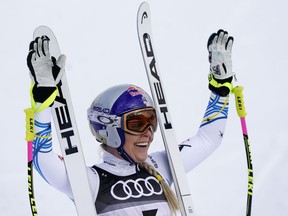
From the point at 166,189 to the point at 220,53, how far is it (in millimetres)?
940

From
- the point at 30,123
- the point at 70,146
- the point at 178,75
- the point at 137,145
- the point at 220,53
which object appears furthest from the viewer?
the point at 178,75

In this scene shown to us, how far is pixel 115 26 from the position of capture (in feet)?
23.3

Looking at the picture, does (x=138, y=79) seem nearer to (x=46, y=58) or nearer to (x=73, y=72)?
(x=73, y=72)

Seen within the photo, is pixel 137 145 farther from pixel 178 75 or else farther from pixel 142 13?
pixel 178 75

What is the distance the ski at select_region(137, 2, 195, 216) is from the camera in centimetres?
461

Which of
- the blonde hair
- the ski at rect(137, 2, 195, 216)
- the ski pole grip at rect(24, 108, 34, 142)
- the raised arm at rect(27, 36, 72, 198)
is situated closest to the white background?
the ski at rect(137, 2, 195, 216)

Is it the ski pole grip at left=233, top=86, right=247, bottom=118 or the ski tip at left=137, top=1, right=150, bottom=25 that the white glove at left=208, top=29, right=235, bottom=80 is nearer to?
the ski pole grip at left=233, top=86, right=247, bottom=118

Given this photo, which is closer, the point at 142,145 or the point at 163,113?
the point at 142,145

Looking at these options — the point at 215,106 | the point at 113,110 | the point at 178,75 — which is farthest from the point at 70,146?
the point at 178,75

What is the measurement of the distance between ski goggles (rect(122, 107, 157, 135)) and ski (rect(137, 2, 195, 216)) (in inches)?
9.9

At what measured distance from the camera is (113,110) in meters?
4.35

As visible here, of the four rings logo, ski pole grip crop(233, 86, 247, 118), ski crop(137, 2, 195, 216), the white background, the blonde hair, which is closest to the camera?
the four rings logo

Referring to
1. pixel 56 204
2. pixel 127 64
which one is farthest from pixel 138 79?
pixel 56 204

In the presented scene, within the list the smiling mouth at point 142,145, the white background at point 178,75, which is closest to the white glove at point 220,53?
the smiling mouth at point 142,145
